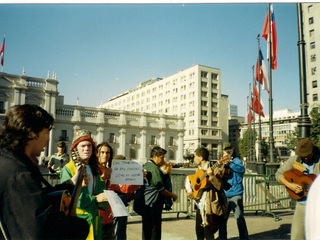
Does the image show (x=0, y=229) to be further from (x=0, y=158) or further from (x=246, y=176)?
(x=246, y=176)

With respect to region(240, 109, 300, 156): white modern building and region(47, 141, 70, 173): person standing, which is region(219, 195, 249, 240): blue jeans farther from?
region(47, 141, 70, 173): person standing

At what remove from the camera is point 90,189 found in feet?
8.87

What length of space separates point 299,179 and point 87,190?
311 cm

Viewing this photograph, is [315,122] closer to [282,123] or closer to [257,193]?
[282,123]

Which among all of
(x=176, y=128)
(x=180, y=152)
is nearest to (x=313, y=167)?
(x=176, y=128)

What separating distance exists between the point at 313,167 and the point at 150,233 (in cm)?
279

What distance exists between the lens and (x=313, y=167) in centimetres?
353

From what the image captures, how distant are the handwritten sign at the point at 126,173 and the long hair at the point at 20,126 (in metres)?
1.93

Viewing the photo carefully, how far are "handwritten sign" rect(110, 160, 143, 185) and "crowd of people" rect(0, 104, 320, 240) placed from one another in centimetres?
10

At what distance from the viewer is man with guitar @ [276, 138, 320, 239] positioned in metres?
3.38

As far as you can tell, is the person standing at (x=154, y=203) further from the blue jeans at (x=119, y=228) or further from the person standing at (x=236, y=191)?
the person standing at (x=236, y=191)

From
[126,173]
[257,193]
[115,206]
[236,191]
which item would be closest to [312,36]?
[236,191]

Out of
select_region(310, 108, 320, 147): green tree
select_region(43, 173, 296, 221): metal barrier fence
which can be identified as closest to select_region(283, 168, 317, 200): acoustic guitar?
select_region(43, 173, 296, 221): metal barrier fence

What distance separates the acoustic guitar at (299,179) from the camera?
340 centimetres
